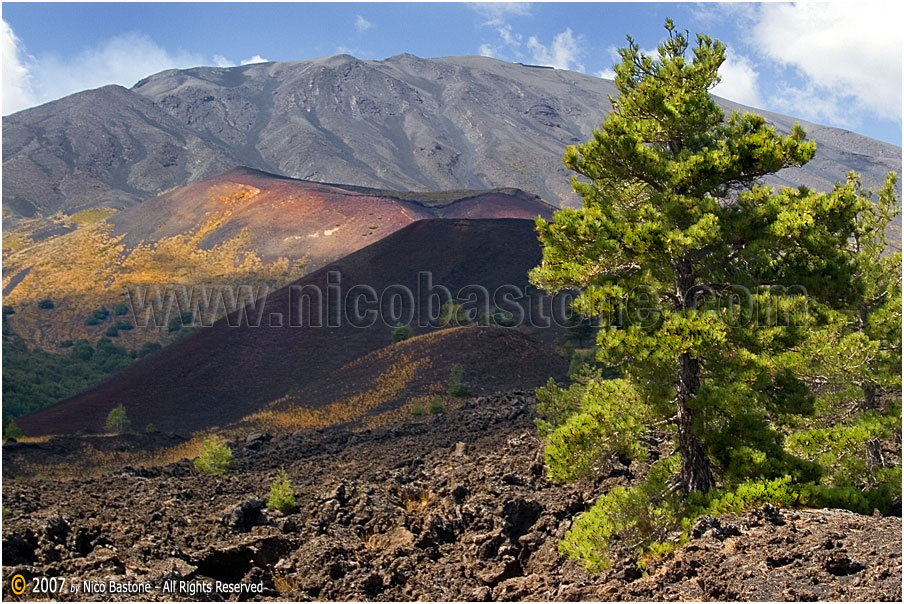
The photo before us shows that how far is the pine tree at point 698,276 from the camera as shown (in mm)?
9469

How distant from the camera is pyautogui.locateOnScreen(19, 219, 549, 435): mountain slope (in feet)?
123

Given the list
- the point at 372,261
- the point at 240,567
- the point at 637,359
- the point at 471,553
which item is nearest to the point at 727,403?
the point at 637,359

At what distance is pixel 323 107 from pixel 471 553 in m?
173

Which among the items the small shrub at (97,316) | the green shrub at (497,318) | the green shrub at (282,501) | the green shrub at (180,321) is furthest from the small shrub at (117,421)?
the small shrub at (97,316)

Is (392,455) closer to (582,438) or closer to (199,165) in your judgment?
(582,438)

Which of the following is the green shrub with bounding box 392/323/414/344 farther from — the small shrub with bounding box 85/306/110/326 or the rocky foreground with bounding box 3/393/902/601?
the small shrub with bounding box 85/306/110/326

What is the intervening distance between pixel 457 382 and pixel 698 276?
22.9 metres

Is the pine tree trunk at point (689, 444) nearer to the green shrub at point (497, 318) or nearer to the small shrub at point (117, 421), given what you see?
the small shrub at point (117, 421)

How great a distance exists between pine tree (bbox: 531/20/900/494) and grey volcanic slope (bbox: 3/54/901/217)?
110201mm

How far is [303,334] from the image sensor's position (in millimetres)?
47125

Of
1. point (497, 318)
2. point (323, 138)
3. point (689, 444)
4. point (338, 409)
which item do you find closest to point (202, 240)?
point (497, 318)

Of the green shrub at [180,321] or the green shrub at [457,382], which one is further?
the green shrub at [180,321]

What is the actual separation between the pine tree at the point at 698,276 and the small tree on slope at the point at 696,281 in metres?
0.02

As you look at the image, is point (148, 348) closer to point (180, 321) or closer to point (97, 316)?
point (180, 321)
